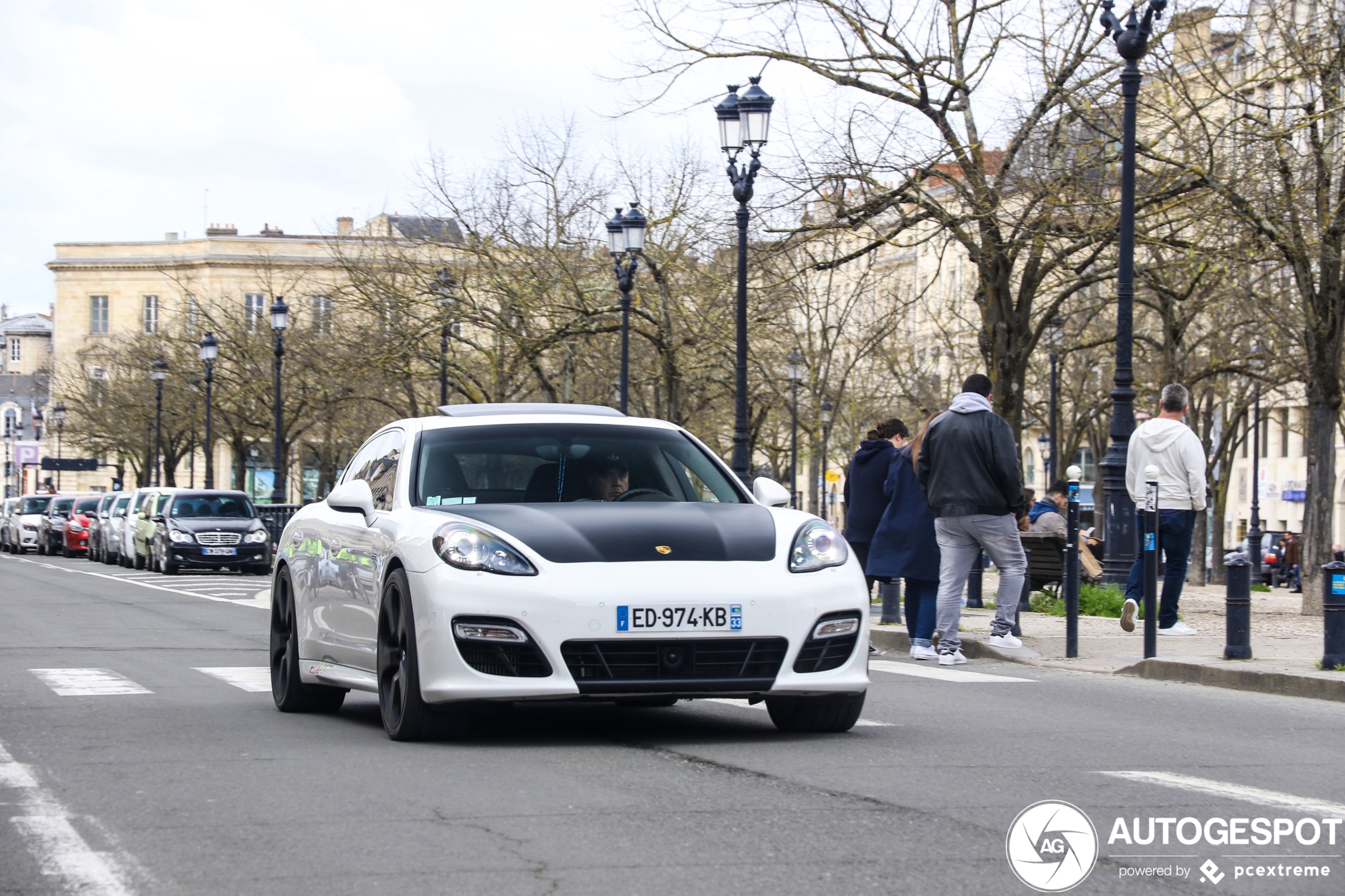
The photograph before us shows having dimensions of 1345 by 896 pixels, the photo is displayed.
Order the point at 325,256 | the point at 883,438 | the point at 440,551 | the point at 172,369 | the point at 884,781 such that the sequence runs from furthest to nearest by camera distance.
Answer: the point at 325,256 → the point at 172,369 → the point at 883,438 → the point at 440,551 → the point at 884,781

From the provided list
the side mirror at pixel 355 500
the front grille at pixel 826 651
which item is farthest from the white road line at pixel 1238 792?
the side mirror at pixel 355 500

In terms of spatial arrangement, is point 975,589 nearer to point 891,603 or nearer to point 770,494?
point 891,603

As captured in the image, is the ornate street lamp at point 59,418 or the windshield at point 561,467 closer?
the windshield at point 561,467

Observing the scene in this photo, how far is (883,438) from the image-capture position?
15180 mm

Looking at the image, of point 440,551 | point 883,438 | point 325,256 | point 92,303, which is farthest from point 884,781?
point 92,303

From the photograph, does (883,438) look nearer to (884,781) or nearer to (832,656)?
(832,656)

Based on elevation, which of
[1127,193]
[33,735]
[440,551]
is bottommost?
[33,735]

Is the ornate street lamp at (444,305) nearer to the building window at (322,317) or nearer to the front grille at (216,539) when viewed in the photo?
the front grille at (216,539)

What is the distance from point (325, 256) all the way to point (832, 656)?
9697 centimetres

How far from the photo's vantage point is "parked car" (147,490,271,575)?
37.3 m

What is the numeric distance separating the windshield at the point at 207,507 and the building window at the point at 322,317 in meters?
11.9

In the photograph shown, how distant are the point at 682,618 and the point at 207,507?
31.9 m

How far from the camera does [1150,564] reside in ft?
43.3

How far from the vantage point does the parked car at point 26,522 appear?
58531mm
